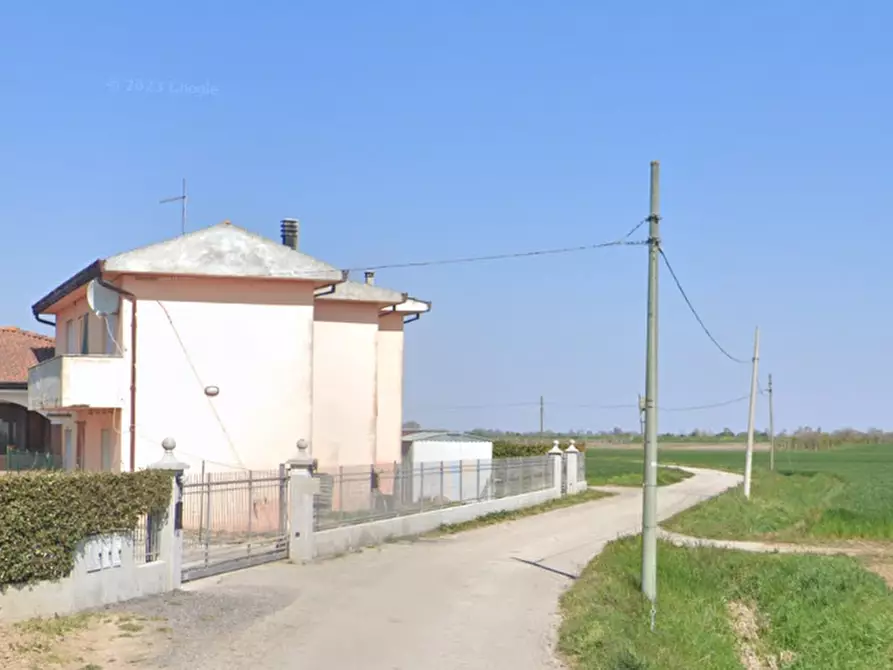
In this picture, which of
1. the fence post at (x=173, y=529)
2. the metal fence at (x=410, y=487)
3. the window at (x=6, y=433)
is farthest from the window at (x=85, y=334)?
the fence post at (x=173, y=529)

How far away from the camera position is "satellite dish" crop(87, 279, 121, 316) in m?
26.3

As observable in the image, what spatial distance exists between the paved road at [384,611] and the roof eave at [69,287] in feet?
32.7

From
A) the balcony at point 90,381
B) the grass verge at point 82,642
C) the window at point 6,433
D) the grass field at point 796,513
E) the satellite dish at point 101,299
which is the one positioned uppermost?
the satellite dish at point 101,299

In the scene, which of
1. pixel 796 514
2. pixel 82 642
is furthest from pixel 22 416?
pixel 82 642

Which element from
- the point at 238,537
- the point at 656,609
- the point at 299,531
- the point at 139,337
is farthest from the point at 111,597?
the point at 139,337

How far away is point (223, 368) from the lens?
27484 mm

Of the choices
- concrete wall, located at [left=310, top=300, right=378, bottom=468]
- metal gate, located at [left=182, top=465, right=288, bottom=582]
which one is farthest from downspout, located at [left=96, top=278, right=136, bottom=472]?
metal gate, located at [left=182, top=465, right=288, bottom=582]

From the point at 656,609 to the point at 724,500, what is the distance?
26.4 metres

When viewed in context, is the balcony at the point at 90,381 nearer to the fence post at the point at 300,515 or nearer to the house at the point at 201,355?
the house at the point at 201,355

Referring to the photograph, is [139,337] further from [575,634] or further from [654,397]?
[575,634]

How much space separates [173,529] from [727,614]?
9.25 m

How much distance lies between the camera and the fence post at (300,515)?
2003 centimetres

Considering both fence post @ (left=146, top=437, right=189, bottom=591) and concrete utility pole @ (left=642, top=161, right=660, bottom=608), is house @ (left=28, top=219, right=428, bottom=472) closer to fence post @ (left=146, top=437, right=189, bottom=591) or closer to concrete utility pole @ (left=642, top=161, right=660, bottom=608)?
fence post @ (left=146, top=437, right=189, bottom=591)

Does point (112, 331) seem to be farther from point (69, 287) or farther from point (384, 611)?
point (384, 611)
